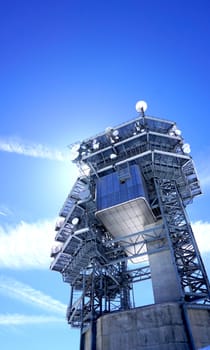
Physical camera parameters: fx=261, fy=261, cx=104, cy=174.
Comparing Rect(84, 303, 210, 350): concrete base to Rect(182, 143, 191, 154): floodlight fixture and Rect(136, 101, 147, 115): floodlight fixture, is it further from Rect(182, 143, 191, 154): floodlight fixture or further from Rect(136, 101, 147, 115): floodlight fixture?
Rect(136, 101, 147, 115): floodlight fixture

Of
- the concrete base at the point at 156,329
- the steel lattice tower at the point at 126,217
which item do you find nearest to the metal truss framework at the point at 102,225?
the steel lattice tower at the point at 126,217

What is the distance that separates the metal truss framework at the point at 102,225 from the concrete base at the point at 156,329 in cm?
467

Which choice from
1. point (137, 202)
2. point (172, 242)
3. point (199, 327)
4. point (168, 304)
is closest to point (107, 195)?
point (137, 202)

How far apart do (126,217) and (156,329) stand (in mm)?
11489

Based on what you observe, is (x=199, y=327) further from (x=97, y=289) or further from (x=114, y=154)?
(x=114, y=154)

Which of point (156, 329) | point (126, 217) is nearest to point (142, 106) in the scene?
point (126, 217)

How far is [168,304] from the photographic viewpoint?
21.1 meters

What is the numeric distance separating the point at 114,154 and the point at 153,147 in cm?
501

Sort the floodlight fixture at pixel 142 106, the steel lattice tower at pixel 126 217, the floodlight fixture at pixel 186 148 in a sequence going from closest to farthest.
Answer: the steel lattice tower at pixel 126 217
the floodlight fixture at pixel 186 148
the floodlight fixture at pixel 142 106

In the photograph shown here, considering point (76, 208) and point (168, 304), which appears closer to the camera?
point (168, 304)

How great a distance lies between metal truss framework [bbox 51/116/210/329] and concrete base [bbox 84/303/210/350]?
4.67 m

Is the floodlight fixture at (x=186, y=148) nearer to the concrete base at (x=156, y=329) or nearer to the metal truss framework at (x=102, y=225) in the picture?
the metal truss framework at (x=102, y=225)

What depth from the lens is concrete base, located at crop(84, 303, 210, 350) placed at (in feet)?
64.4

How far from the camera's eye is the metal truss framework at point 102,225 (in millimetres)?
29219
